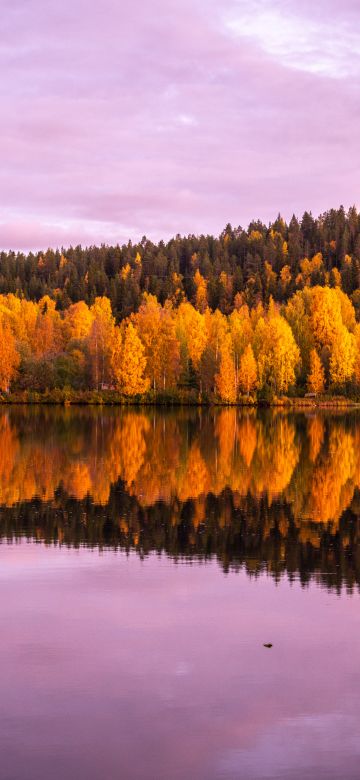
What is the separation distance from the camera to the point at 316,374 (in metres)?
115

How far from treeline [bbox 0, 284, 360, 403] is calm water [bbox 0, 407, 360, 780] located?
82793 mm

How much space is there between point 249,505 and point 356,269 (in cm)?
17783

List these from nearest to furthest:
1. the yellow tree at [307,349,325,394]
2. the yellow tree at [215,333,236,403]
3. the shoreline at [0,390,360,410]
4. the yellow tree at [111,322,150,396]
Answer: the yellow tree at [215,333,236,403], the yellow tree at [111,322,150,396], the shoreline at [0,390,360,410], the yellow tree at [307,349,325,394]

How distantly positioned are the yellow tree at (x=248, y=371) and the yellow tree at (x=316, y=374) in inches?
296

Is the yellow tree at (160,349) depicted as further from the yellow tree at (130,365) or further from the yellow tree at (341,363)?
the yellow tree at (341,363)

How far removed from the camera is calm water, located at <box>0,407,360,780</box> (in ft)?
33.7

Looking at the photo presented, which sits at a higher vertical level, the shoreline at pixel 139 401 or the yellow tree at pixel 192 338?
the yellow tree at pixel 192 338

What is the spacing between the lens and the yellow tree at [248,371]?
112812 mm

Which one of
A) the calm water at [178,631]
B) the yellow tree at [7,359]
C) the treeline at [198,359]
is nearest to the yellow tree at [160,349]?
the treeline at [198,359]

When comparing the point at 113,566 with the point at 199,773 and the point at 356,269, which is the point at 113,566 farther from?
the point at 356,269

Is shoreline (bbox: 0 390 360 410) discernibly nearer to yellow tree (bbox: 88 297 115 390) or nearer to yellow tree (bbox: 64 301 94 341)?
yellow tree (bbox: 88 297 115 390)

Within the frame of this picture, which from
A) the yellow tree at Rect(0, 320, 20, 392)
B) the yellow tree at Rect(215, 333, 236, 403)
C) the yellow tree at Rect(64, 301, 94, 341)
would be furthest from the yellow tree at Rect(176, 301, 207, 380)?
the yellow tree at Rect(0, 320, 20, 392)

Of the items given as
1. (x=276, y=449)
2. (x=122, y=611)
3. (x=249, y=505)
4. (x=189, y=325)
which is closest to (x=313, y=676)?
(x=122, y=611)

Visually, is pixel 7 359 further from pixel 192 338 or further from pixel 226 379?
pixel 226 379
